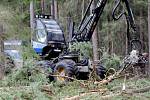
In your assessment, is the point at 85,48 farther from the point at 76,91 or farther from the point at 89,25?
the point at 89,25

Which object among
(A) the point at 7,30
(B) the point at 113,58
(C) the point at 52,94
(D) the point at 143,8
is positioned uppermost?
(D) the point at 143,8

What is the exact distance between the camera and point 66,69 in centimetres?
1052

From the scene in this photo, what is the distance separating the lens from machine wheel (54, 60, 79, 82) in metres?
10.5

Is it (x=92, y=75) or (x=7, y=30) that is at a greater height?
(x=7, y=30)

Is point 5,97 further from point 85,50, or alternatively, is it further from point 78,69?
point 78,69

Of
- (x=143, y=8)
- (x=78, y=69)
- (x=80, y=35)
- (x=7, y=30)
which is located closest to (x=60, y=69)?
(x=78, y=69)

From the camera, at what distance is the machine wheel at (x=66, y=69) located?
10499 mm

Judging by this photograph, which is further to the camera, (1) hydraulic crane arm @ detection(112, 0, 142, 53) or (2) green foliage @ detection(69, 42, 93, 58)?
(1) hydraulic crane arm @ detection(112, 0, 142, 53)

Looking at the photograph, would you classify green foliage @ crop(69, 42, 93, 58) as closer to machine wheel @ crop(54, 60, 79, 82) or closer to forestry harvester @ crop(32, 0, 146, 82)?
forestry harvester @ crop(32, 0, 146, 82)

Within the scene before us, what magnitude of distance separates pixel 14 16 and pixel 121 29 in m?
11.5

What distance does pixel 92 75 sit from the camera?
9.91 m

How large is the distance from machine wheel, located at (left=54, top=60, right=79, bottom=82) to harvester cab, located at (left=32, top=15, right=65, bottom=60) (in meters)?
2.19

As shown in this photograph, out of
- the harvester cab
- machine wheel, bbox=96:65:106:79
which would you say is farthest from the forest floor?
the harvester cab

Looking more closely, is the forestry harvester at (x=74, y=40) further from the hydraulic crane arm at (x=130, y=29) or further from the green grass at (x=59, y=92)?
the green grass at (x=59, y=92)
